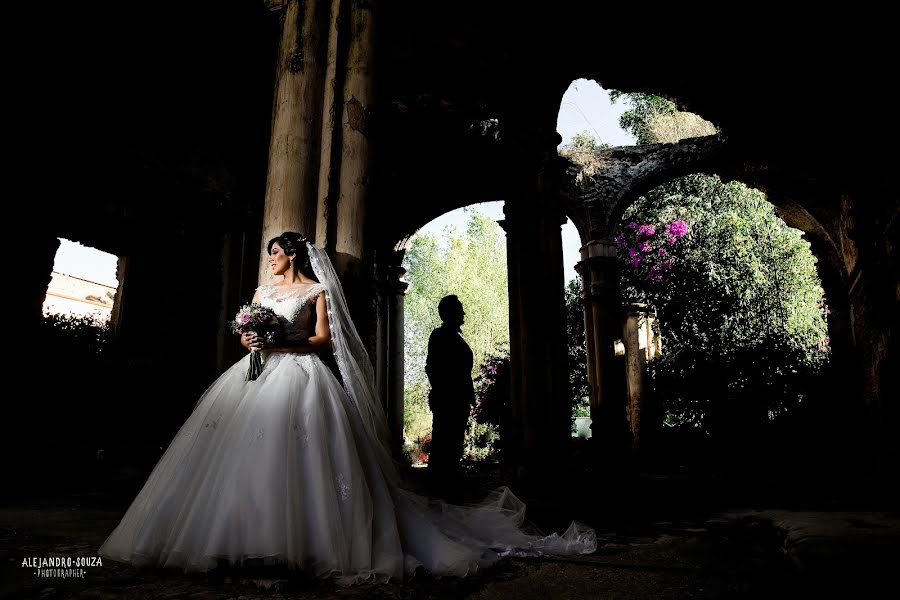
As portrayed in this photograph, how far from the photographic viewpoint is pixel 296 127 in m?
3.35

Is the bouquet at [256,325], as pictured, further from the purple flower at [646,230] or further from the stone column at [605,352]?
the purple flower at [646,230]

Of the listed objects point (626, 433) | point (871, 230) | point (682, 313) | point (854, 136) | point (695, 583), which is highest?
point (854, 136)

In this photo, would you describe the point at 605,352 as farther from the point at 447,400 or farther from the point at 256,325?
the point at 256,325

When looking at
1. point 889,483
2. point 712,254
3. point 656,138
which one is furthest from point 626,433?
point 656,138

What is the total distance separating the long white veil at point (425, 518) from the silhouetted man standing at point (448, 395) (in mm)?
1651

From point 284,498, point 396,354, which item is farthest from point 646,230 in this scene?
point 284,498

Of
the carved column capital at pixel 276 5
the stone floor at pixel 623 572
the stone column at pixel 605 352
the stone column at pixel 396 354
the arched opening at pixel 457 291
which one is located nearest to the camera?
the stone floor at pixel 623 572

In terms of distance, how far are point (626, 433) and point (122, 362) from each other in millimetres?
8157

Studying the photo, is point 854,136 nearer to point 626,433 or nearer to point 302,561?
point 626,433

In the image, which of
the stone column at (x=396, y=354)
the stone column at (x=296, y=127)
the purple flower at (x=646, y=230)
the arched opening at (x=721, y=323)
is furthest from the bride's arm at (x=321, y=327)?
the purple flower at (x=646, y=230)

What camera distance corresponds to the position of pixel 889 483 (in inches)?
279

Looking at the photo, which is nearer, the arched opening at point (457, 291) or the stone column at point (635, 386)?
the stone column at point (635, 386)

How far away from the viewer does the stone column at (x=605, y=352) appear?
979 centimetres

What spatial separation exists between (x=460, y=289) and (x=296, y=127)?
2355 centimetres
